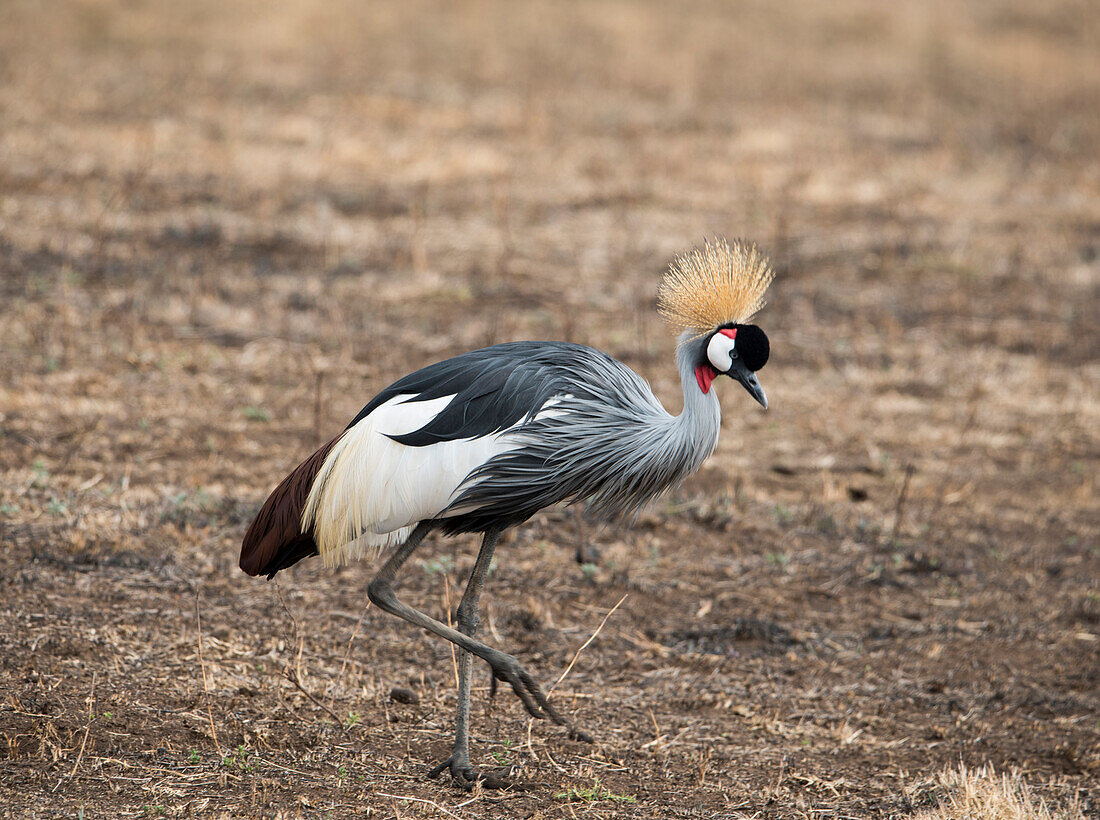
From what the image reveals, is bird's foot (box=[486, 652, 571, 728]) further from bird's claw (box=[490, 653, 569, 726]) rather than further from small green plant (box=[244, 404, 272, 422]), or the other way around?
small green plant (box=[244, 404, 272, 422])

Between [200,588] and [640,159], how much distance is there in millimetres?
8614

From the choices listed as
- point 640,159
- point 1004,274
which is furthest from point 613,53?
point 1004,274

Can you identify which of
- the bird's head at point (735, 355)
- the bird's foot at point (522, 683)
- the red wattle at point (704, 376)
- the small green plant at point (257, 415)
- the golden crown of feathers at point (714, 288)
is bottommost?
the bird's foot at point (522, 683)

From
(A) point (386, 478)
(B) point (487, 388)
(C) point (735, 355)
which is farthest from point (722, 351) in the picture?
(A) point (386, 478)

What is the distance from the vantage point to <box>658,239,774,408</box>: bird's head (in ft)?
11.8

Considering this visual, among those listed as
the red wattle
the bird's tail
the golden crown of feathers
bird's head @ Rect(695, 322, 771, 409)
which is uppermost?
the golden crown of feathers

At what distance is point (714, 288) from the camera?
142 inches

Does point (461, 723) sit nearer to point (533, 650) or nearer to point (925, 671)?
point (533, 650)

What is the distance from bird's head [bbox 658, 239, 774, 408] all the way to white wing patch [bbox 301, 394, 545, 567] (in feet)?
1.78

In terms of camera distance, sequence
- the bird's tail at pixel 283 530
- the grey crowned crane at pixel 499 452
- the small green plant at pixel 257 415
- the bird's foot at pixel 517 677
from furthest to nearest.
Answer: the small green plant at pixel 257 415 < the bird's tail at pixel 283 530 < the grey crowned crane at pixel 499 452 < the bird's foot at pixel 517 677

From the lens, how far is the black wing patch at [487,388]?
11.6 feet

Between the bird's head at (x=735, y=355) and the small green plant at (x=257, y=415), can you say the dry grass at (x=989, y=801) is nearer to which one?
the bird's head at (x=735, y=355)

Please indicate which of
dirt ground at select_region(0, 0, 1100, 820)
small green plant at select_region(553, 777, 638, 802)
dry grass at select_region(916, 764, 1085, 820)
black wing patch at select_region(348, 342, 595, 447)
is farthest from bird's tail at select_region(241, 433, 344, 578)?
dry grass at select_region(916, 764, 1085, 820)

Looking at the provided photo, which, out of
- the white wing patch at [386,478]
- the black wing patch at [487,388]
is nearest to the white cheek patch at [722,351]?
the black wing patch at [487,388]
